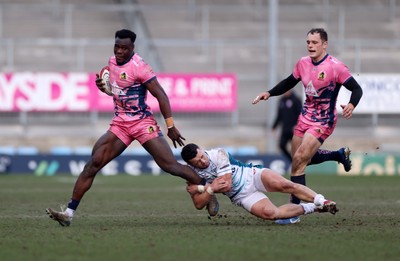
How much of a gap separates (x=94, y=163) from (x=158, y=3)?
22058mm

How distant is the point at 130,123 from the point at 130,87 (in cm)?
45

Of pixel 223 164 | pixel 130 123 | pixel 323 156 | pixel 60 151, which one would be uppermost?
pixel 130 123

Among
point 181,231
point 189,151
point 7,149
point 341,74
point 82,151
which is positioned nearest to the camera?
point 181,231

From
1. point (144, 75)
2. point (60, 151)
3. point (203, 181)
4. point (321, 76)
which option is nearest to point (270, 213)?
point (203, 181)

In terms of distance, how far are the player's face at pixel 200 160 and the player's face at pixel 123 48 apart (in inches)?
59.9

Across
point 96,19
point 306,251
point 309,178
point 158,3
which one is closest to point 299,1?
point 158,3

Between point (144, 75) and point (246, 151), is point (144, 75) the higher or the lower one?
the higher one

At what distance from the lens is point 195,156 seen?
12.0m

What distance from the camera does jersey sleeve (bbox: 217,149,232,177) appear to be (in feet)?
39.5

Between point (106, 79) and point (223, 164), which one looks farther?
point (106, 79)

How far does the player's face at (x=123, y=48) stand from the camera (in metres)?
12.3

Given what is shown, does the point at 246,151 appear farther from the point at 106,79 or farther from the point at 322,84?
the point at 106,79

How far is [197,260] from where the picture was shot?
8.98 meters

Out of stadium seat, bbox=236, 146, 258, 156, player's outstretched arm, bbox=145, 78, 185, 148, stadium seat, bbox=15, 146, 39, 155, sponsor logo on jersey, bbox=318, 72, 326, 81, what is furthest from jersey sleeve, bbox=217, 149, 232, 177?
stadium seat, bbox=15, 146, 39, 155
